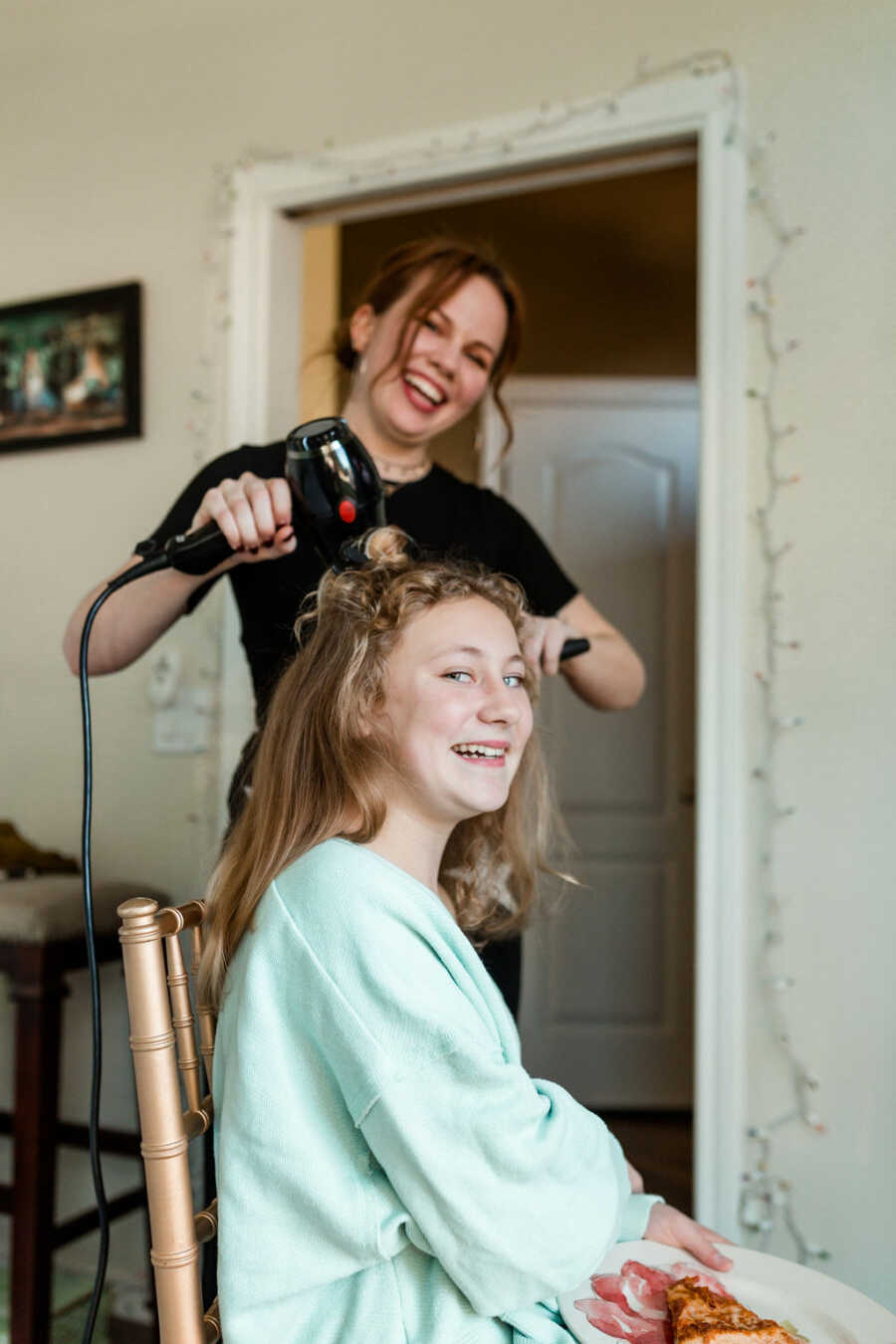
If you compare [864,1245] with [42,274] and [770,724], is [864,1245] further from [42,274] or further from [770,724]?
[42,274]

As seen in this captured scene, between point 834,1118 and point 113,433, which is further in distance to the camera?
point 113,433

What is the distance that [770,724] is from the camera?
1.67 meters

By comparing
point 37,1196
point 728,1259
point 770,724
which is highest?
point 770,724

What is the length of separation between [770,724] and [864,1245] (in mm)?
712

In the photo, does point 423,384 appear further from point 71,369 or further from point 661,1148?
point 661,1148

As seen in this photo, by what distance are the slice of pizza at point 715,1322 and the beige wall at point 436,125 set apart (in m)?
0.80

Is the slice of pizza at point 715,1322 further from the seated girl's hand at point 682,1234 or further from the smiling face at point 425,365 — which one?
the smiling face at point 425,365

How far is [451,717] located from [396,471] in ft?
2.03

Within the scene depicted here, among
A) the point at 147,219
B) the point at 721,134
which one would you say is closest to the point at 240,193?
the point at 147,219

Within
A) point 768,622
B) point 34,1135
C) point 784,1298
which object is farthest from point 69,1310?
point 768,622

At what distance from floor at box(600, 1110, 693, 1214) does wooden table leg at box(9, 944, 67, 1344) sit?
1.33 metres

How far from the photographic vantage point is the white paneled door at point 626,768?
3.22 m

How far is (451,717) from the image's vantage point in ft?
3.42

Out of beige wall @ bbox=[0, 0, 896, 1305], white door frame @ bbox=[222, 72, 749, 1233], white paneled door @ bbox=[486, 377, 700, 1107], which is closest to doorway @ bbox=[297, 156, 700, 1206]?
white paneled door @ bbox=[486, 377, 700, 1107]
